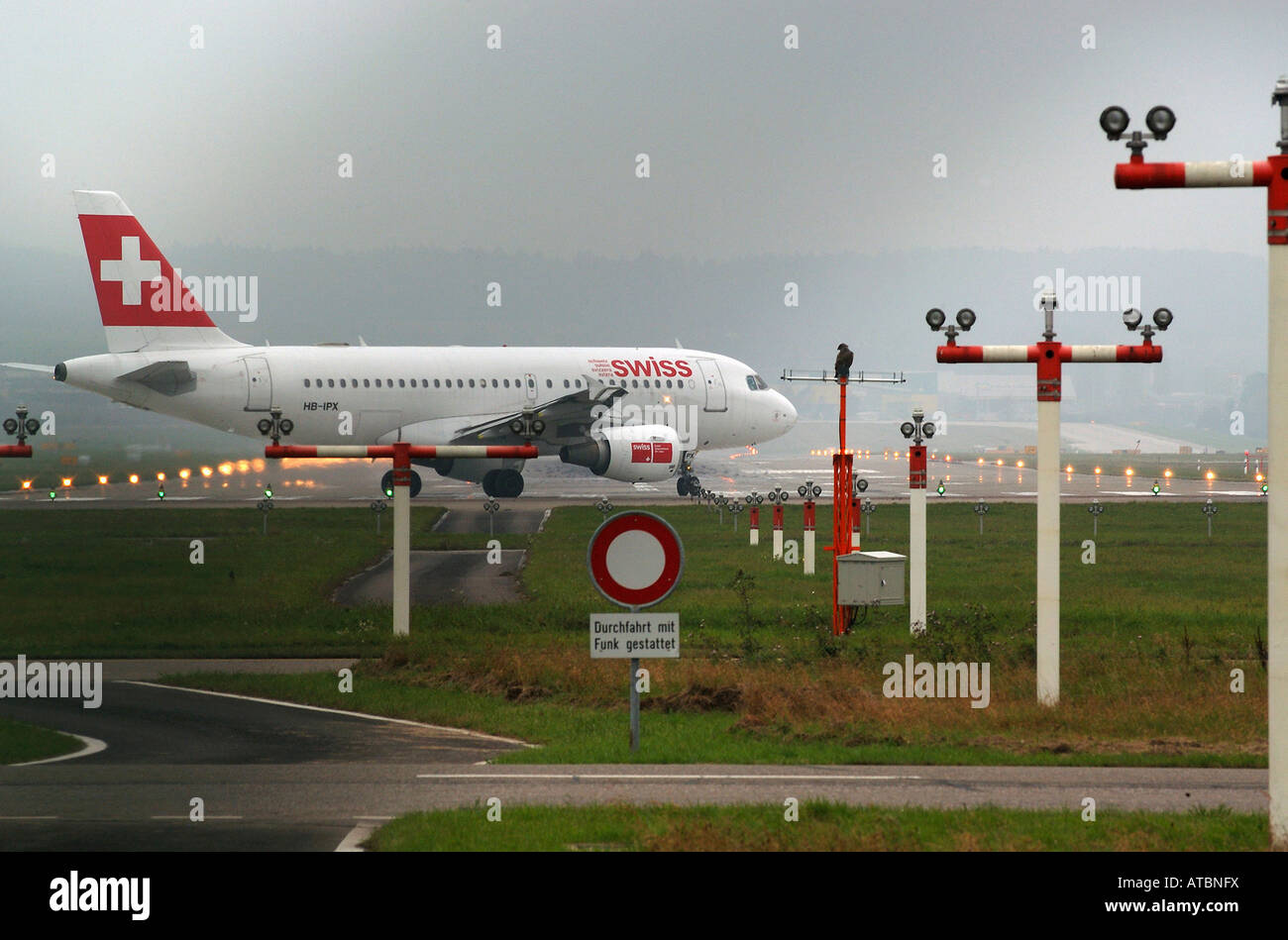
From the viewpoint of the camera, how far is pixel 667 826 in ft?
32.8

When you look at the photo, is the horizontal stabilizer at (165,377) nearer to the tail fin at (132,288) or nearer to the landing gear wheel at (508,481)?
the tail fin at (132,288)

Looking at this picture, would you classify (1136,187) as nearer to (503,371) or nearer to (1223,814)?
(1223,814)

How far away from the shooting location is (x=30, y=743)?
1439 centimetres

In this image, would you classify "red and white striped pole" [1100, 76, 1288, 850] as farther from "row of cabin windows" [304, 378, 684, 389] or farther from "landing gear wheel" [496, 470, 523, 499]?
"landing gear wheel" [496, 470, 523, 499]

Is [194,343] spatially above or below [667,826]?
above

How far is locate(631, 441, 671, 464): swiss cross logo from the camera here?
167ft

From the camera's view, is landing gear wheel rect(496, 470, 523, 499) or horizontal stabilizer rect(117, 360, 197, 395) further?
landing gear wheel rect(496, 470, 523, 499)

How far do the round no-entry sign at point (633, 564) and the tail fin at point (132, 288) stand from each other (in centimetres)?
4048

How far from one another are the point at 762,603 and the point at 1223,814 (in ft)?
48.4

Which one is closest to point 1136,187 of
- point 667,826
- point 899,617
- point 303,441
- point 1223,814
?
point 1223,814

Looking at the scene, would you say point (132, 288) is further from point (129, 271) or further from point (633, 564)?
point (633, 564)

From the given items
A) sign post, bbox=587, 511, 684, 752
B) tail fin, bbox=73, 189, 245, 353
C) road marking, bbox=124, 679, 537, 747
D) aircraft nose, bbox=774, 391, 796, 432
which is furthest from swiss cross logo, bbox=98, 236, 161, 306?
sign post, bbox=587, 511, 684, 752

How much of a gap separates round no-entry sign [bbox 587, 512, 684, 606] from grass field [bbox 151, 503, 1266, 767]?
1.67 m

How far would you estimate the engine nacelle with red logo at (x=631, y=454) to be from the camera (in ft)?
166
